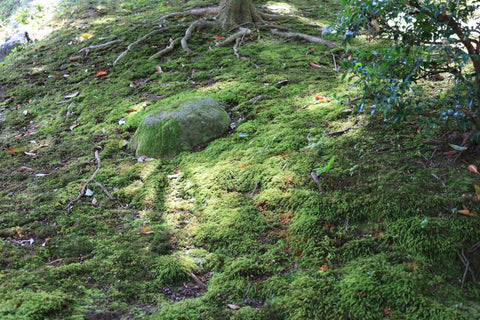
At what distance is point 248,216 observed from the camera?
3.14 meters

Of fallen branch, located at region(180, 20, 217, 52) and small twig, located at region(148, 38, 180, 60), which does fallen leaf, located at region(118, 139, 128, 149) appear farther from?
fallen branch, located at region(180, 20, 217, 52)

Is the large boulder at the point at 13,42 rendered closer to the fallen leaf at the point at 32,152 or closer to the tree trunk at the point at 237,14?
the tree trunk at the point at 237,14

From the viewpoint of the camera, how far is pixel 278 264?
2672mm

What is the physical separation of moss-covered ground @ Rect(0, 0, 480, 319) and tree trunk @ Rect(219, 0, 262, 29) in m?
2.33

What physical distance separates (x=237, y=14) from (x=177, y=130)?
4.26 metres

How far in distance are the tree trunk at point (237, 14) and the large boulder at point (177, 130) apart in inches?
142

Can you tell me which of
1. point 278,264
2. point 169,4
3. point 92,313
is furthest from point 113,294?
point 169,4

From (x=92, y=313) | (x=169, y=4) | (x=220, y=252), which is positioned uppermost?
(x=169, y=4)

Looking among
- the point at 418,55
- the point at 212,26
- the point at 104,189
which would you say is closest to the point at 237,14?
the point at 212,26

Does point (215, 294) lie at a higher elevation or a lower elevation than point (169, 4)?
lower

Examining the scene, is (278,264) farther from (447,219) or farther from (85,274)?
(85,274)

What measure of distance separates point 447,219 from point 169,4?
9.24 metres

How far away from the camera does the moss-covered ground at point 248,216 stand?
2.29 meters

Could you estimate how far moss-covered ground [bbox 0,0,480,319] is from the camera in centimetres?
229
